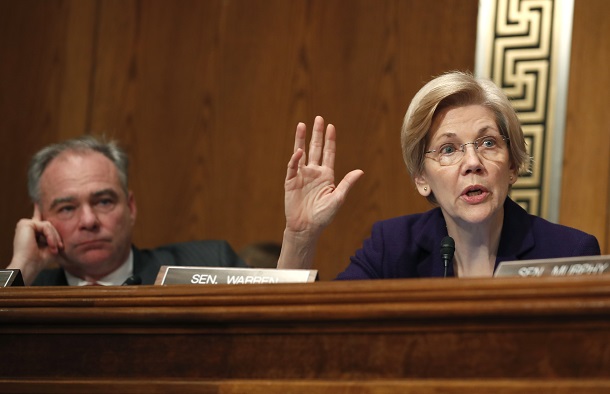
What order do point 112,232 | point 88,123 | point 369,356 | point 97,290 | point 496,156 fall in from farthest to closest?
point 88,123, point 112,232, point 496,156, point 97,290, point 369,356

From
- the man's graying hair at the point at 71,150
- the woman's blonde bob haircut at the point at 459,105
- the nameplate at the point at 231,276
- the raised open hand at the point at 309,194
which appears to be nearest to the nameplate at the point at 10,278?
the nameplate at the point at 231,276

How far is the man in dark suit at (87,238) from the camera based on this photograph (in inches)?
128

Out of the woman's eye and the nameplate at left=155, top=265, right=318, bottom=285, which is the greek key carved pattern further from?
the nameplate at left=155, top=265, right=318, bottom=285

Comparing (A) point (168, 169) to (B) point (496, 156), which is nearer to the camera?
(B) point (496, 156)

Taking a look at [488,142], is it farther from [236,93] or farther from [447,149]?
[236,93]

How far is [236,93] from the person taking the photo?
4020 mm

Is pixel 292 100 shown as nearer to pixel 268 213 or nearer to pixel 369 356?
pixel 268 213

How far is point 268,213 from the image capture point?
3904 millimetres

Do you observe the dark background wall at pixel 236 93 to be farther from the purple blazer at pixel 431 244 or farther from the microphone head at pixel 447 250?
the microphone head at pixel 447 250

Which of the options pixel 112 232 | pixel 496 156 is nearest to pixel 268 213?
pixel 112 232

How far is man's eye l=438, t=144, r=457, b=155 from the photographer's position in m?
2.47

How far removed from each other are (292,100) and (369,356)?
240 cm

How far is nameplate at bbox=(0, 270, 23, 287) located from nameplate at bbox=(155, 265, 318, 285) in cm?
34

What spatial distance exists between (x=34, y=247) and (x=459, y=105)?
1.49m
